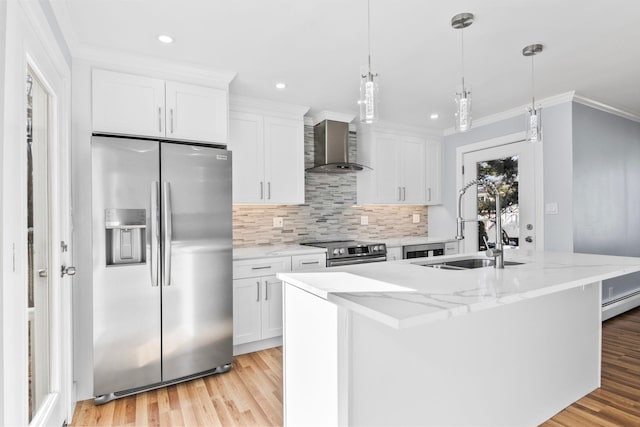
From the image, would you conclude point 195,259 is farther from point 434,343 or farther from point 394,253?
point 394,253

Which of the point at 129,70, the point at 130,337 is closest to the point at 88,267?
the point at 130,337

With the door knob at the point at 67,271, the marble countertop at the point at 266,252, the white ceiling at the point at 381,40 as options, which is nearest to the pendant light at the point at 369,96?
the white ceiling at the point at 381,40

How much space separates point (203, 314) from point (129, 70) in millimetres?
1865

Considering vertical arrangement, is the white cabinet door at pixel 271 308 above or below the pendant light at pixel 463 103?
below

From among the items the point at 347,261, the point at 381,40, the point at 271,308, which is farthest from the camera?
the point at 347,261

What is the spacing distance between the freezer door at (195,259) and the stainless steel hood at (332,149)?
138 centimetres

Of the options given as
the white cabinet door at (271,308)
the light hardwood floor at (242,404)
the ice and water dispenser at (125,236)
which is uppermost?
the ice and water dispenser at (125,236)

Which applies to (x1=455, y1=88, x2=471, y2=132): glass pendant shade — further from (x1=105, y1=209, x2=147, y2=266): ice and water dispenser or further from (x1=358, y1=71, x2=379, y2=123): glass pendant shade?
(x1=105, y1=209, x2=147, y2=266): ice and water dispenser

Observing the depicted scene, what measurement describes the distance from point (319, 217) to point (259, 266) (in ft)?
4.03

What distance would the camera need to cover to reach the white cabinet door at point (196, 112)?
2.71 metres

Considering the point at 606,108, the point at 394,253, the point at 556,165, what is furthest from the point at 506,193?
the point at 394,253

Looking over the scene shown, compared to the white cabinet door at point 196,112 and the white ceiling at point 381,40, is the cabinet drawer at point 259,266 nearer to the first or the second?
the white cabinet door at point 196,112

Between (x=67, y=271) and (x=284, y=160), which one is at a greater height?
(x=284, y=160)

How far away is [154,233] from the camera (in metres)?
2.45
